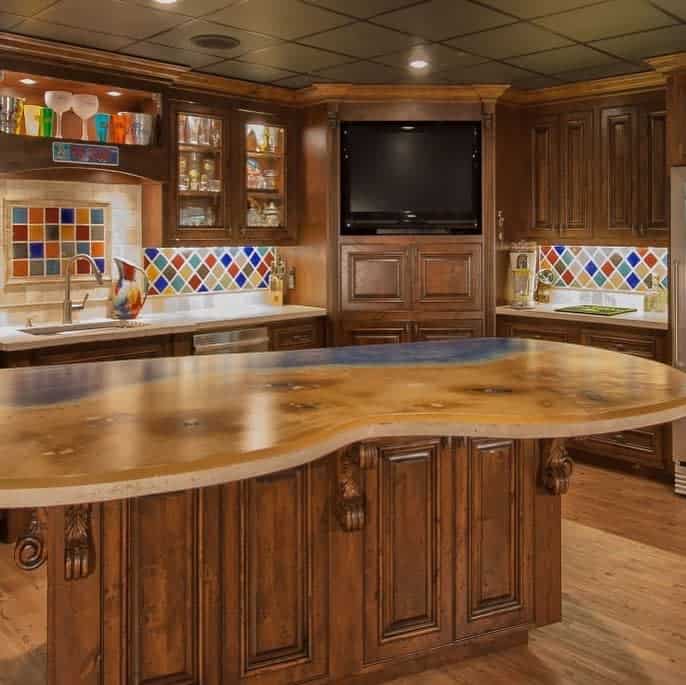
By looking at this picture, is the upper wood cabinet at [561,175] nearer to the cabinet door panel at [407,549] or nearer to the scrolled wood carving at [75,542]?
the cabinet door panel at [407,549]

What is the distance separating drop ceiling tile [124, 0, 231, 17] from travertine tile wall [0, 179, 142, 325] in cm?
150

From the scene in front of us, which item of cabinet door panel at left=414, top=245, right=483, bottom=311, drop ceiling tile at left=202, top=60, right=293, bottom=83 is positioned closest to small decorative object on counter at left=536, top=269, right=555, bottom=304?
cabinet door panel at left=414, top=245, right=483, bottom=311

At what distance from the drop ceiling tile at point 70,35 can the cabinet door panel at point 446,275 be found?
242 cm

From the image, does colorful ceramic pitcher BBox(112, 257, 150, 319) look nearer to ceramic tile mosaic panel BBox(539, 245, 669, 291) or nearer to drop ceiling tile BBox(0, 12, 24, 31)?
drop ceiling tile BBox(0, 12, 24, 31)

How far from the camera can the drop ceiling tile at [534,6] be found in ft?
12.6

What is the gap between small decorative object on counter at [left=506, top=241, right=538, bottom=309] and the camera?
605 centimetres

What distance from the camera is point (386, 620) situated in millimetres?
2674

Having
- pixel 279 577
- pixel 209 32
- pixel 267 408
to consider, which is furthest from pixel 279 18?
pixel 279 577

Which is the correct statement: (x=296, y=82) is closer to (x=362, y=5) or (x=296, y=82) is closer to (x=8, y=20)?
(x=362, y=5)

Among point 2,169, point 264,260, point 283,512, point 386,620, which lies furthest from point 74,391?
point 264,260

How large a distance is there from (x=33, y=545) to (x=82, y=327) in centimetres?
289

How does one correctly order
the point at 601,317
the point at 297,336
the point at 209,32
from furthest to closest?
1. the point at 297,336
2. the point at 601,317
3. the point at 209,32

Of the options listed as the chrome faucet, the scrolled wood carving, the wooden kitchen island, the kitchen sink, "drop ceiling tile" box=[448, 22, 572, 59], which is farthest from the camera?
the chrome faucet

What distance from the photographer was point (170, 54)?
4852 mm
